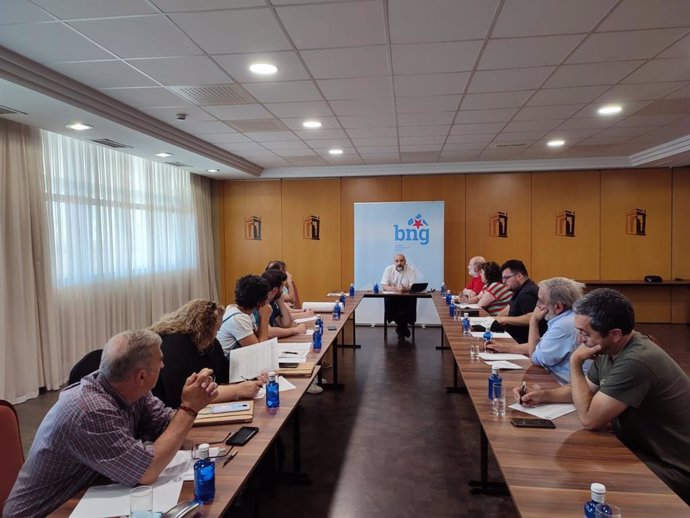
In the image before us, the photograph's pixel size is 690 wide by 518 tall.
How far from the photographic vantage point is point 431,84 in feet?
11.9

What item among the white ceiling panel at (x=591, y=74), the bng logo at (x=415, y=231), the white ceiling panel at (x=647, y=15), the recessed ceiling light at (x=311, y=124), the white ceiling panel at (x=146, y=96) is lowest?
the bng logo at (x=415, y=231)

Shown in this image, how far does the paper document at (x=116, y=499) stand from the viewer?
131 cm

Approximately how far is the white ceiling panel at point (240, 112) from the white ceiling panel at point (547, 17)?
2.41 metres

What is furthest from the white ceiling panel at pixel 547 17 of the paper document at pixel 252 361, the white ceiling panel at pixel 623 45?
the paper document at pixel 252 361

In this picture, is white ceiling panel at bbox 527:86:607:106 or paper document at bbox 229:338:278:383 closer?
paper document at bbox 229:338:278:383

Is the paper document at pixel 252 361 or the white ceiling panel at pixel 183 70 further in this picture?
the white ceiling panel at pixel 183 70

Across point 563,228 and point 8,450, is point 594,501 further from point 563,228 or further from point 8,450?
point 563,228

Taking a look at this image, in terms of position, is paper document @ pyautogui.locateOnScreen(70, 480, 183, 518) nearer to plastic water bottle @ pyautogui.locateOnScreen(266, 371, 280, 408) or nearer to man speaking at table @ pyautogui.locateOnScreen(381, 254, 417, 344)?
plastic water bottle @ pyautogui.locateOnScreen(266, 371, 280, 408)

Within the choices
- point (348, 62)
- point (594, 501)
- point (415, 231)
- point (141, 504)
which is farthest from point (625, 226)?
point (141, 504)

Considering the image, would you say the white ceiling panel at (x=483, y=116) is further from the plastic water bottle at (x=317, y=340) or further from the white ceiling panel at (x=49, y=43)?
the white ceiling panel at (x=49, y=43)

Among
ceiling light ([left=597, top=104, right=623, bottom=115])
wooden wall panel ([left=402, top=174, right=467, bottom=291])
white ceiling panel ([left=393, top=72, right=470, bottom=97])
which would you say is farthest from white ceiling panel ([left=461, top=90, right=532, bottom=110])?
wooden wall panel ([left=402, top=174, right=467, bottom=291])

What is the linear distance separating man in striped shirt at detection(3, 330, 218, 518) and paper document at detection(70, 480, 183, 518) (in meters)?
0.04

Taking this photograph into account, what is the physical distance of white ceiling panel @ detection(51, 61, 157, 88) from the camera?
3.18 meters

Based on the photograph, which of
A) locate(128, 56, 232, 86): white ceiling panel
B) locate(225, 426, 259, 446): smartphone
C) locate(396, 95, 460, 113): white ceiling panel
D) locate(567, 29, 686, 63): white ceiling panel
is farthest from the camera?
locate(396, 95, 460, 113): white ceiling panel
